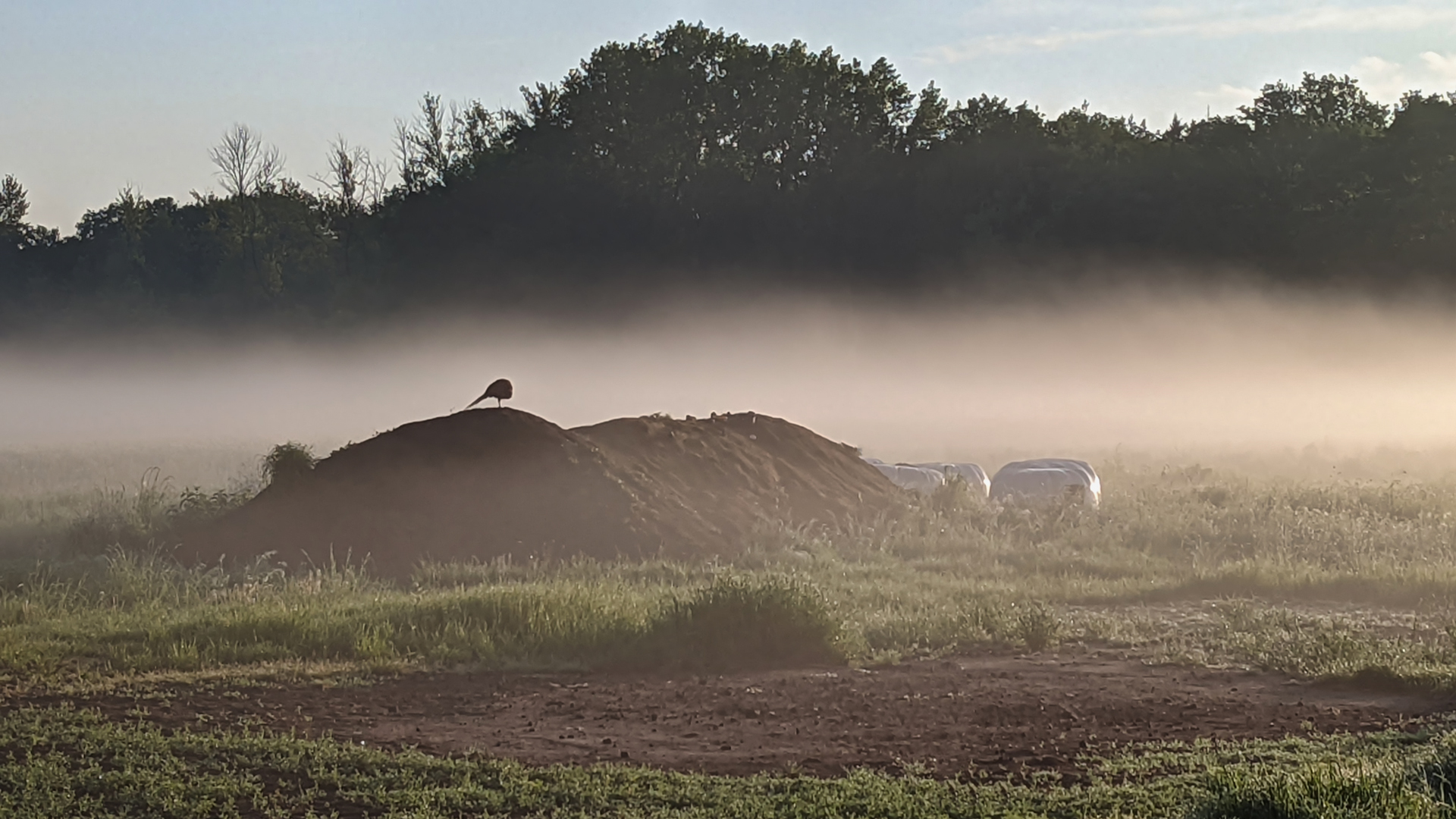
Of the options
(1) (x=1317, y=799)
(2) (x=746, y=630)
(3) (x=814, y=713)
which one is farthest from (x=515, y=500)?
(1) (x=1317, y=799)

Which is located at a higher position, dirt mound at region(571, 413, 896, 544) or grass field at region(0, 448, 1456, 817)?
dirt mound at region(571, 413, 896, 544)

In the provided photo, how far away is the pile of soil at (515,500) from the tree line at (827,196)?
33.5m

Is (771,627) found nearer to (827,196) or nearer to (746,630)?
(746,630)

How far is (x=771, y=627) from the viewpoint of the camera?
10680 millimetres

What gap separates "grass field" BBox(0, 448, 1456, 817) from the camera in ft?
20.7

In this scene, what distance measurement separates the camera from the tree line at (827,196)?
4722 centimetres

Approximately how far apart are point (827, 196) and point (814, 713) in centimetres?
4751

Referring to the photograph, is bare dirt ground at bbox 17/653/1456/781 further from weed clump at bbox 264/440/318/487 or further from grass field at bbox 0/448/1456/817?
weed clump at bbox 264/440/318/487

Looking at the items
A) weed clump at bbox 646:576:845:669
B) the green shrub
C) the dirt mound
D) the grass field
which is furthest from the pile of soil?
the green shrub

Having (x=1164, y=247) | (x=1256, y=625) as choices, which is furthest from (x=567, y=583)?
(x=1164, y=247)

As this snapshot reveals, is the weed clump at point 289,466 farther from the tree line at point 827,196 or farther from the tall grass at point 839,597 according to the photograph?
the tree line at point 827,196

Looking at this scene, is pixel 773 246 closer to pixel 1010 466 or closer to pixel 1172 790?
pixel 1010 466

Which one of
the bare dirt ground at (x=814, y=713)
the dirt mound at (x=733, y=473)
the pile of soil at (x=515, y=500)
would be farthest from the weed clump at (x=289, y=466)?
the bare dirt ground at (x=814, y=713)

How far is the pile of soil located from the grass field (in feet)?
2.17
